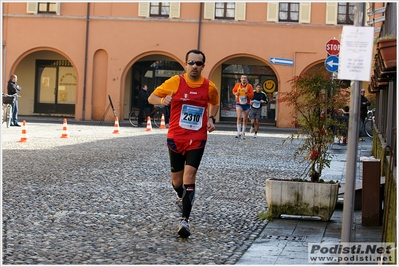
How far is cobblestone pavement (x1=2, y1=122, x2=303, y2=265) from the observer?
6.61 m

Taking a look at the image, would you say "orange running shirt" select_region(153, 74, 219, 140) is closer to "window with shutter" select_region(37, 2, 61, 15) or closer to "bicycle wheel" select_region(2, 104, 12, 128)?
"bicycle wheel" select_region(2, 104, 12, 128)

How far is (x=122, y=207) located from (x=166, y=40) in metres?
30.0

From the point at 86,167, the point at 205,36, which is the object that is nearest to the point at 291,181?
the point at 86,167

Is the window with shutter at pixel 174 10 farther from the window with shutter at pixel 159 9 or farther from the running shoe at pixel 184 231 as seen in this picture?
the running shoe at pixel 184 231

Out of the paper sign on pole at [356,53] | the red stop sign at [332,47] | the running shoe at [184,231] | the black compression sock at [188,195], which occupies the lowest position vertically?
the running shoe at [184,231]

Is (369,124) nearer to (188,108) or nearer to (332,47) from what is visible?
(332,47)

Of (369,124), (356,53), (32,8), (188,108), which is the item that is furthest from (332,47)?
(32,8)

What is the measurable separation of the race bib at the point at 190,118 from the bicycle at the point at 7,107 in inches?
794

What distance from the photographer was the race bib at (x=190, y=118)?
7.85m

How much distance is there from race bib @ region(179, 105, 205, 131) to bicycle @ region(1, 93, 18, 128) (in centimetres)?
2017

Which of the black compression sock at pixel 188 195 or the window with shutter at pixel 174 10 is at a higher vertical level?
the window with shutter at pixel 174 10

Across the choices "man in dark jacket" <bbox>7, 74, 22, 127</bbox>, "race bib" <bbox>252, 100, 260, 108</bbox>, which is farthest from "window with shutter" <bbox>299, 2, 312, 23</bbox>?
"man in dark jacket" <bbox>7, 74, 22, 127</bbox>

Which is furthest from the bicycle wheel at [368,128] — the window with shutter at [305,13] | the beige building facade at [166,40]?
the window with shutter at [305,13]

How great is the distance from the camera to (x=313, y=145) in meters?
9.16
